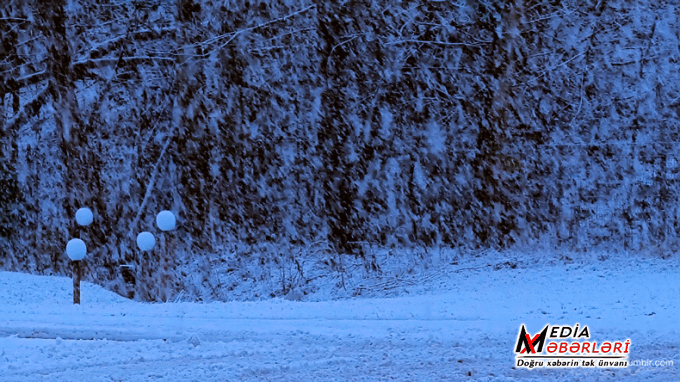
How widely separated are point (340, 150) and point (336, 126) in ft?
1.48

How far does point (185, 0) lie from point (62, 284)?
592 centimetres

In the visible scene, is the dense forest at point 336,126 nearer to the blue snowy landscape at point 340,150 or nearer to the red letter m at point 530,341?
the blue snowy landscape at point 340,150

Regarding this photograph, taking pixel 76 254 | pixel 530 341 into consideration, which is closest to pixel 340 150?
pixel 76 254

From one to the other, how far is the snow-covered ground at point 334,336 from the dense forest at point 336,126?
2.49 metres

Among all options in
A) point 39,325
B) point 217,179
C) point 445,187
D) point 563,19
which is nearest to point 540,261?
point 445,187

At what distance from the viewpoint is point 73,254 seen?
36.2 feet

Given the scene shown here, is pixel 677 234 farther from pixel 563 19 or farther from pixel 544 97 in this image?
pixel 563 19

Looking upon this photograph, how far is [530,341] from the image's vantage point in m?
7.12

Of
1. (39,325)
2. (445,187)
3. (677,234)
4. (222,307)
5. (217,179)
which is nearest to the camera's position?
(39,325)

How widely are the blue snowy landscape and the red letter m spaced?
10.8ft

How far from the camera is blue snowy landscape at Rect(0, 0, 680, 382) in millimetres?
13594

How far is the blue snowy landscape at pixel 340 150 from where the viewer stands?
44.6 feet

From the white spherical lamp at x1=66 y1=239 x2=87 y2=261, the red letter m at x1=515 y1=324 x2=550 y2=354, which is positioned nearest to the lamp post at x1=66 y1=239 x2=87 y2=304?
the white spherical lamp at x1=66 y1=239 x2=87 y2=261

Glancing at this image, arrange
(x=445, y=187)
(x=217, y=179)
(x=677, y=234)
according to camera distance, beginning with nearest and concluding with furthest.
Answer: (x=677, y=234), (x=445, y=187), (x=217, y=179)
